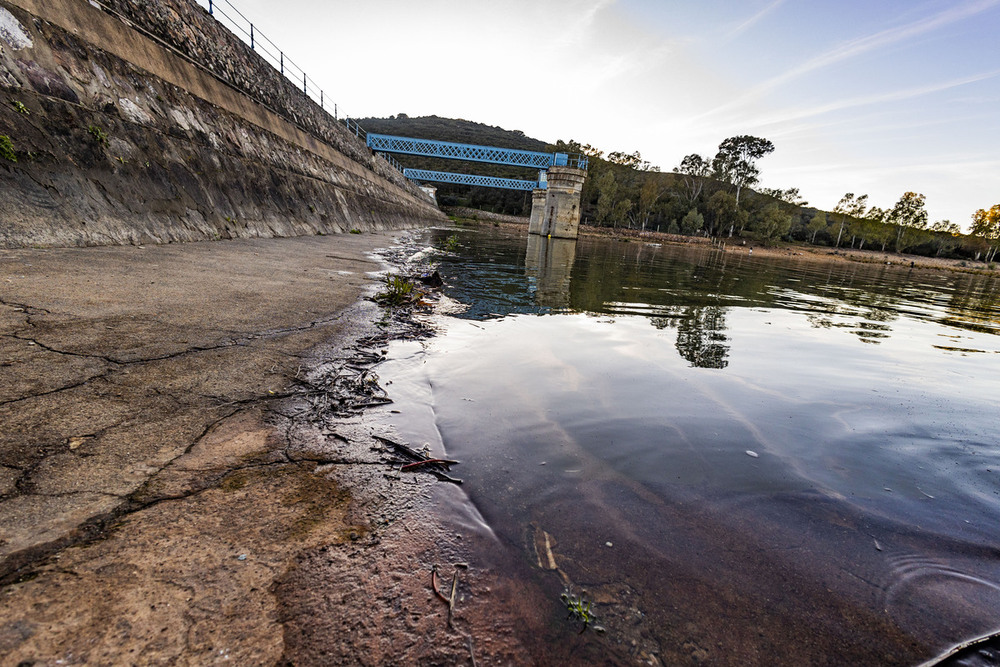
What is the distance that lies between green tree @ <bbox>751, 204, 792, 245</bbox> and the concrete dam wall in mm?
76296

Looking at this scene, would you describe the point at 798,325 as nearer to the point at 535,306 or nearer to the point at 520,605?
the point at 535,306

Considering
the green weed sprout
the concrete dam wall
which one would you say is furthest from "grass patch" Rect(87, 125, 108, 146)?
the green weed sprout

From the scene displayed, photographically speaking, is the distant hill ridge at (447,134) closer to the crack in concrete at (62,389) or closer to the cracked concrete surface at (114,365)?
the cracked concrete surface at (114,365)

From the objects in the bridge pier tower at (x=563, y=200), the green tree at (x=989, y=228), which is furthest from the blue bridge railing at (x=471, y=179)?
the green tree at (x=989, y=228)

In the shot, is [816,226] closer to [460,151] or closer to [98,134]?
[460,151]

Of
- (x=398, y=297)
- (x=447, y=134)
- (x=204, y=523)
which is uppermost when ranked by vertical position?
(x=447, y=134)

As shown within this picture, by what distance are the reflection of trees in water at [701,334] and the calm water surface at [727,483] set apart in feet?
0.25

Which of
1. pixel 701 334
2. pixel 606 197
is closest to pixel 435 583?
pixel 701 334

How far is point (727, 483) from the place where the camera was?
7.20ft

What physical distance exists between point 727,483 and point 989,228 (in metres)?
109

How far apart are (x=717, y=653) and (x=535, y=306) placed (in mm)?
5582

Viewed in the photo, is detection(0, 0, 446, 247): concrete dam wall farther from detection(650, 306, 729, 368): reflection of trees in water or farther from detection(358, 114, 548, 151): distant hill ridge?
detection(358, 114, 548, 151): distant hill ridge

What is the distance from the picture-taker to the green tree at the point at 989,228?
68494 mm

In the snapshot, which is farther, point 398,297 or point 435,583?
point 398,297
